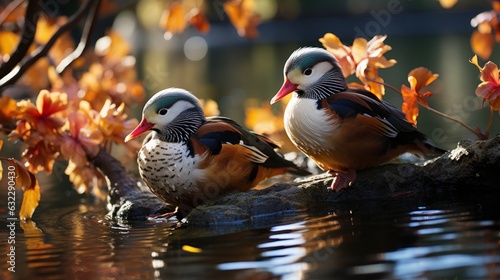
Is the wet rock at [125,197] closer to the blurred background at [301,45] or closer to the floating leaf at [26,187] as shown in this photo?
the floating leaf at [26,187]

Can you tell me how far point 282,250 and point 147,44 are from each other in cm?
3133

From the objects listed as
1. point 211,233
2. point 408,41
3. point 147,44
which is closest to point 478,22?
point 211,233

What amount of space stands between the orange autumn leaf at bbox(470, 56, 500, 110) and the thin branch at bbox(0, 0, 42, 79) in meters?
2.51

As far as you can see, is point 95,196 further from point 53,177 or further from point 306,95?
point 306,95

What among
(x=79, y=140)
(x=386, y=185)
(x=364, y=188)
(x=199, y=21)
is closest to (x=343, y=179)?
(x=364, y=188)

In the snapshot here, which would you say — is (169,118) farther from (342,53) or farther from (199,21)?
(199,21)

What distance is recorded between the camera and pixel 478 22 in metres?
6.34

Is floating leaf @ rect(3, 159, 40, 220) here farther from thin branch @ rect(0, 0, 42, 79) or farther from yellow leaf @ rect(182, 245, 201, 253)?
yellow leaf @ rect(182, 245, 201, 253)

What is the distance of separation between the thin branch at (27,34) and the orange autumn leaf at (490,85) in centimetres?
251

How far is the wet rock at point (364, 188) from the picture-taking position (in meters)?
5.04

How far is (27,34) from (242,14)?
6.65 feet

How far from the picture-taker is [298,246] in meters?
4.21

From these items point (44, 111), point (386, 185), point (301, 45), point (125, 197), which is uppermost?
point (301, 45)

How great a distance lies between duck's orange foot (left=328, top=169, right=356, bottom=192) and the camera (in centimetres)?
530
